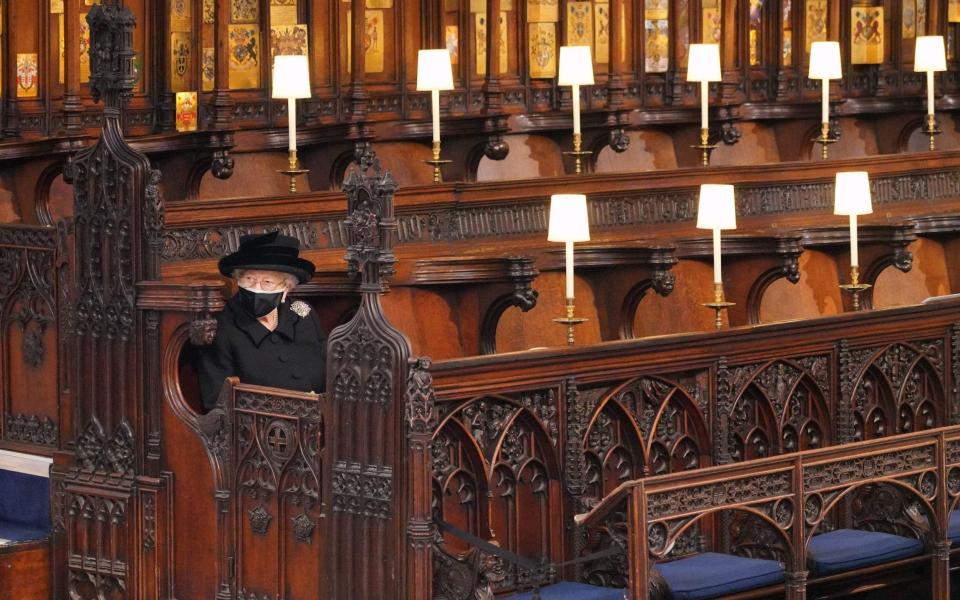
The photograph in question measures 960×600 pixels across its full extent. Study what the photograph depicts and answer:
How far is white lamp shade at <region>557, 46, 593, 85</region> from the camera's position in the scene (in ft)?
37.3

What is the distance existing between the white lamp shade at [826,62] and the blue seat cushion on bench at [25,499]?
18.3 ft

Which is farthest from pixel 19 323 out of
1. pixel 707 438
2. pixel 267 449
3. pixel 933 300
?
pixel 933 300

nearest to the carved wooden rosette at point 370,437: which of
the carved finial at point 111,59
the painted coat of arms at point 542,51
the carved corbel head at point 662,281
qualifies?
the carved finial at point 111,59

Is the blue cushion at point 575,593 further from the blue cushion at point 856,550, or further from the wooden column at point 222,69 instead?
the wooden column at point 222,69

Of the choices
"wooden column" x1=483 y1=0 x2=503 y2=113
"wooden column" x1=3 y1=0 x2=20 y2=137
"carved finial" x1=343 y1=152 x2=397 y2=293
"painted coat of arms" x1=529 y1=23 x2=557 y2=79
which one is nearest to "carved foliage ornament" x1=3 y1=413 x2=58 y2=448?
"carved finial" x1=343 y1=152 x2=397 y2=293

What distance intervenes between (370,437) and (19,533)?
1.90m

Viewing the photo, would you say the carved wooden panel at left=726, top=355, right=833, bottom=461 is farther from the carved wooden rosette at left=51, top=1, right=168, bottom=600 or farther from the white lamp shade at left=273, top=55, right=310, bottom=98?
the white lamp shade at left=273, top=55, right=310, bottom=98

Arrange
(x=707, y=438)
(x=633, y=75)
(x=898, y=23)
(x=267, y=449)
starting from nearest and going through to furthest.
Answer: (x=267, y=449) → (x=707, y=438) → (x=633, y=75) → (x=898, y=23)

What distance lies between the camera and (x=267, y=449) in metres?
7.13

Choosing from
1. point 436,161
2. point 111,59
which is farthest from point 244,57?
point 111,59

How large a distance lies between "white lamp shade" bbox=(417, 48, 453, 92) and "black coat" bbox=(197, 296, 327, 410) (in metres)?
2.93

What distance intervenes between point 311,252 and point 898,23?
23.1 feet

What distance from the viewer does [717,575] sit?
22.8ft

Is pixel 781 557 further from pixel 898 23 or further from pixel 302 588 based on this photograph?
pixel 898 23
